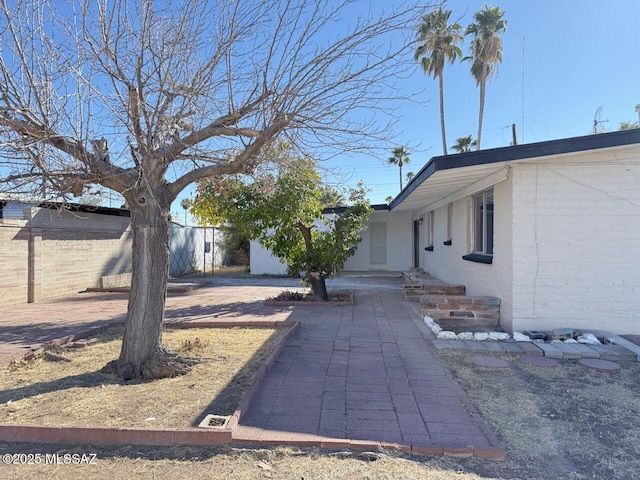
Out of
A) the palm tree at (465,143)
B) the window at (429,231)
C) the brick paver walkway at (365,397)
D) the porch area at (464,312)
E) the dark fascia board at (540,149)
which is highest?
the palm tree at (465,143)

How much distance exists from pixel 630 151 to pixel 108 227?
1304cm

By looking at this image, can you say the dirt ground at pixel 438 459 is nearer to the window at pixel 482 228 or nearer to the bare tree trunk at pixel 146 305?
the bare tree trunk at pixel 146 305

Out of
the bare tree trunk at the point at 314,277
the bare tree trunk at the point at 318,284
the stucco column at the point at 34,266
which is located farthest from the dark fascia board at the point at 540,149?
the stucco column at the point at 34,266

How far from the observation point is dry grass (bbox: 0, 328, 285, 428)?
341cm

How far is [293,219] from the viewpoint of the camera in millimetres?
9016

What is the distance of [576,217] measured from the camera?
20.1 feet

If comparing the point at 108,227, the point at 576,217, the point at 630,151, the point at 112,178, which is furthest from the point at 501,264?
the point at 108,227

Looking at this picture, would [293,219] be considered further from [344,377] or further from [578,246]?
[578,246]

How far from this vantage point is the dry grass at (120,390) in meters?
3.41

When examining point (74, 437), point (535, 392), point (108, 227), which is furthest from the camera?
point (108, 227)

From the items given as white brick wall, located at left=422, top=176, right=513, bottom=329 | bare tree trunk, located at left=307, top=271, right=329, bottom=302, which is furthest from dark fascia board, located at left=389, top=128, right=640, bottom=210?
bare tree trunk, located at left=307, top=271, right=329, bottom=302

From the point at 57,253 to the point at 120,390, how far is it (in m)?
8.44

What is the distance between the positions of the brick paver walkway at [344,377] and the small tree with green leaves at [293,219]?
1218 mm

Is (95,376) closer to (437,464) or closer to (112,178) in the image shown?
(112,178)
